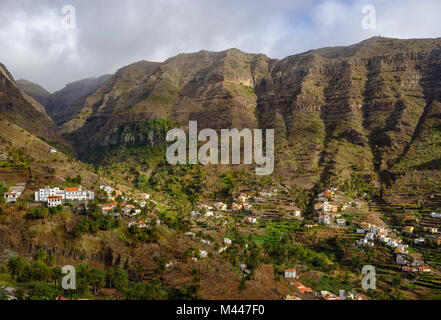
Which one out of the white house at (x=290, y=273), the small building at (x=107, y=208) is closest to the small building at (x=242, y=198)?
the small building at (x=107, y=208)

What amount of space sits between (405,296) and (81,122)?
5320 inches

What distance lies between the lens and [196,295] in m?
25.4

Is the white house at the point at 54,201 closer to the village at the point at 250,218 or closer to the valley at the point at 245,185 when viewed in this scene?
the village at the point at 250,218

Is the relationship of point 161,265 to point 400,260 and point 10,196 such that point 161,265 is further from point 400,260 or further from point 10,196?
point 400,260

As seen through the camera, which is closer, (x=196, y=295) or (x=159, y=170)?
(x=196, y=295)

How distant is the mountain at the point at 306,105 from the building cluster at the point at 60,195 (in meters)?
41.5

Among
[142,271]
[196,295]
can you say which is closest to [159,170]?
[142,271]

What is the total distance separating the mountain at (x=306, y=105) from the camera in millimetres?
76438

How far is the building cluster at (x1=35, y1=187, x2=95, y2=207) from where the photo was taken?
38919mm

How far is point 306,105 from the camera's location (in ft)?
331

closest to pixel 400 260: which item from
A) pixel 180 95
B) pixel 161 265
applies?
pixel 161 265

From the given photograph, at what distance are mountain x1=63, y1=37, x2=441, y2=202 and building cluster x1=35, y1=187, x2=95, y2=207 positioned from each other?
41473 millimetres

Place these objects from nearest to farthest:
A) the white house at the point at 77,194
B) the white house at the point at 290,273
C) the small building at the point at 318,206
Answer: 1. the white house at the point at 290,273
2. the white house at the point at 77,194
3. the small building at the point at 318,206
